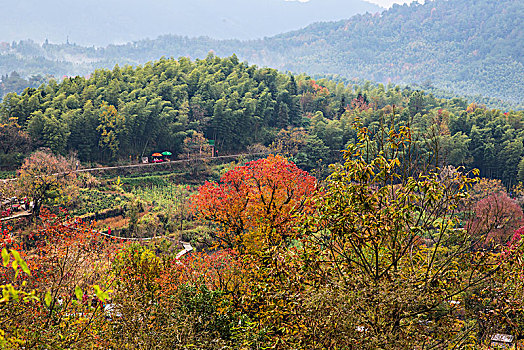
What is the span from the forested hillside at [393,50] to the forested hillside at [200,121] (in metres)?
102

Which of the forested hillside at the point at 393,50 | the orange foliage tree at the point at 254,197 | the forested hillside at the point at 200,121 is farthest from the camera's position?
the forested hillside at the point at 393,50

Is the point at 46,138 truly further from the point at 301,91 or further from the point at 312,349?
the point at 301,91

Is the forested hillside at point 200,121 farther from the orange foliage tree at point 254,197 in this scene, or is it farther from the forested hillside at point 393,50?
the forested hillside at point 393,50

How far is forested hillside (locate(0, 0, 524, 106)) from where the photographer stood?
135 m

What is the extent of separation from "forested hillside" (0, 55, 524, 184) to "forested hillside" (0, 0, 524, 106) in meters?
102

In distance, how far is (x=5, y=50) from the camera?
141625 mm

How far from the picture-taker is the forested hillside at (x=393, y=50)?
135 metres

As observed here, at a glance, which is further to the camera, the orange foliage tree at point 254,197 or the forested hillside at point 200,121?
Answer: the forested hillside at point 200,121

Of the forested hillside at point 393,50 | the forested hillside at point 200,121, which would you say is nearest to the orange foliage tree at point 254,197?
the forested hillside at point 200,121

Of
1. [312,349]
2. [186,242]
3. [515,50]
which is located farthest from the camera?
[515,50]

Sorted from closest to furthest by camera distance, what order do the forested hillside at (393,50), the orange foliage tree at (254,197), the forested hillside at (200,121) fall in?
the orange foliage tree at (254,197), the forested hillside at (200,121), the forested hillside at (393,50)

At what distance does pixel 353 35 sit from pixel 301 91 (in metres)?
141

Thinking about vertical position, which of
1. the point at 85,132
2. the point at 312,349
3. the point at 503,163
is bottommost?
the point at 503,163

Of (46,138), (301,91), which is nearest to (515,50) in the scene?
(301,91)
